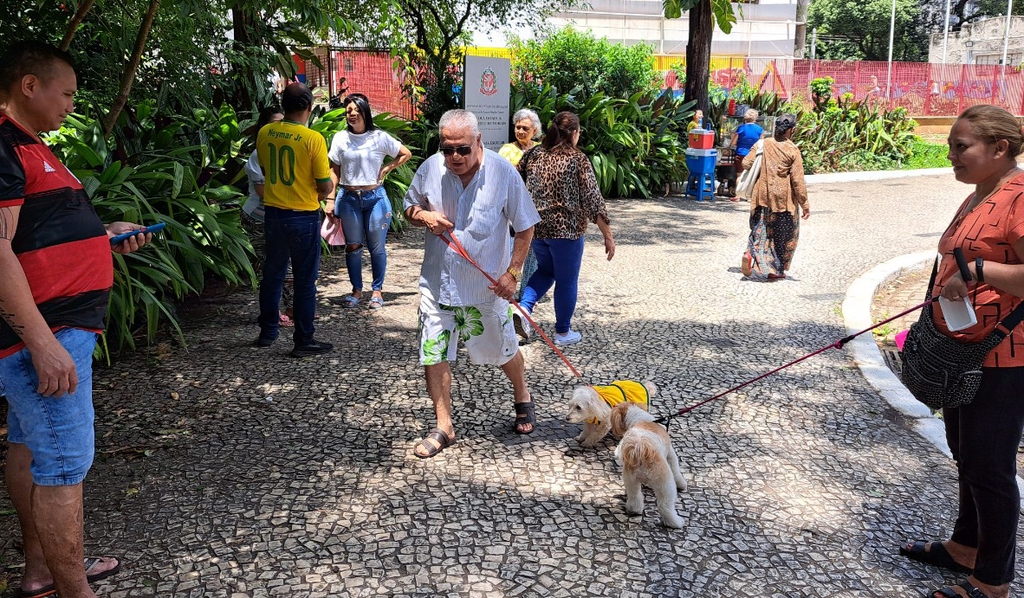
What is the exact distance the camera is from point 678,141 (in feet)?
49.6

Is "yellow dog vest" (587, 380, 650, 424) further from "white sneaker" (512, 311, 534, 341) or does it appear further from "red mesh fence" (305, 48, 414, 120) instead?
"red mesh fence" (305, 48, 414, 120)

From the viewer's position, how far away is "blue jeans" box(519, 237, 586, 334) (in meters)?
6.14

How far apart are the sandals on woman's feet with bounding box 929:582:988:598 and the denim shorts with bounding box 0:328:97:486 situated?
3.16 metres

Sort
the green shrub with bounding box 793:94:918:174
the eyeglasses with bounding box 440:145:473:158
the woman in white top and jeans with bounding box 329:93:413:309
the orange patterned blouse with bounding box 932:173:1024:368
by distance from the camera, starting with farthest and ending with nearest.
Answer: the green shrub with bounding box 793:94:918:174, the woman in white top and jeans with bounding box 329:93:413:309, the eyeglasses with bounding box 440:145:473:158, the orange patterned blouse with bounding box 932:173:1024:368

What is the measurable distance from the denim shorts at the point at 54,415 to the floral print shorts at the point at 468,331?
1801 mm

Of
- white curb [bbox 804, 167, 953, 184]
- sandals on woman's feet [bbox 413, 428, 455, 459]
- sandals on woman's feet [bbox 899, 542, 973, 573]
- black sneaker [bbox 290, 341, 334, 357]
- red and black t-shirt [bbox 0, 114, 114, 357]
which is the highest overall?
white curb [bbox 804, 167, 953, 184]

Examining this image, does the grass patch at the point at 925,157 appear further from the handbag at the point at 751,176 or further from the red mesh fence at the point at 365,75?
the handbag at the point at 751,176

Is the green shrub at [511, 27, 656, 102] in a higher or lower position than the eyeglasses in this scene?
higher

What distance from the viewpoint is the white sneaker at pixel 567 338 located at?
6.31 m

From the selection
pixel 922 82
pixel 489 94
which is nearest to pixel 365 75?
pixel 489 94

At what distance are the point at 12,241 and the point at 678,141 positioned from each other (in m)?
13.7

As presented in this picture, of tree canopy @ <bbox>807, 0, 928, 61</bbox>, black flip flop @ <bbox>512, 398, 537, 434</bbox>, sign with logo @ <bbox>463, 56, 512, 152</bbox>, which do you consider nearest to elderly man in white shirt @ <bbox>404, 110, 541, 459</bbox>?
black flip flop @ <bbox>512, 398, 537, 434</bbox>

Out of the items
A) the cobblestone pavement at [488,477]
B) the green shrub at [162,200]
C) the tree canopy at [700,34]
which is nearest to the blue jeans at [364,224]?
the cobblestone pavement at [488,477]

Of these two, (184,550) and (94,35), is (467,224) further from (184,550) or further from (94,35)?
(94,35)
